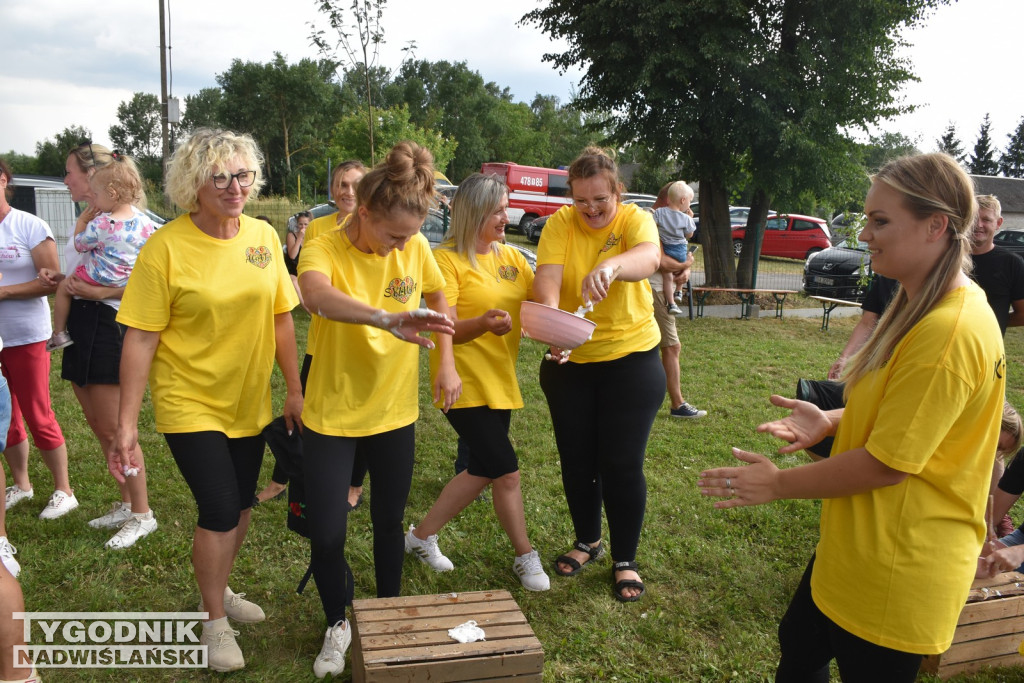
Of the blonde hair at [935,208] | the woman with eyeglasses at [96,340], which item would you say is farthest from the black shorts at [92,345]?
the blonde hair at [935,208]

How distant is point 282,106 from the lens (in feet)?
157

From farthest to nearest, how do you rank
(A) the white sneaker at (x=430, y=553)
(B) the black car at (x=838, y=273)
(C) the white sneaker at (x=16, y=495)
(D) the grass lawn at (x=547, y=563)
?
(B) the black car at (x=838, y=273) < (C) the white sneaker at (x=16, y=495) < (A) the white sneaker at (x=430, y=553) < (D) the grass lawn at (x=547, y=563)

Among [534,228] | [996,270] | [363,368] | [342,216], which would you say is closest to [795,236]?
[534,228]

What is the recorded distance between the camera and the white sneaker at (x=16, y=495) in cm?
390

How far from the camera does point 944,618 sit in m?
1.60

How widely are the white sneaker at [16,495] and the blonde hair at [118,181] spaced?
1.77 meters

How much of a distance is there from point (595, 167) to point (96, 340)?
251 cm

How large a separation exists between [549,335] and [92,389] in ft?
7.80

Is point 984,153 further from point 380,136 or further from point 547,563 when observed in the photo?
point 547,563

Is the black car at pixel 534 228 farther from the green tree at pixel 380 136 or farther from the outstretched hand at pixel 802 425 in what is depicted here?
the outstretched hand at pixel 802 425

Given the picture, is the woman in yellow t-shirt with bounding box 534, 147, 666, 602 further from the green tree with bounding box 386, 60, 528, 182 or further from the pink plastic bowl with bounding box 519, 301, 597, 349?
the green tree with bounding box 386, 60, 528, 182

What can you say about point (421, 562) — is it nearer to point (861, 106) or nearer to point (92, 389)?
point (92, 389)

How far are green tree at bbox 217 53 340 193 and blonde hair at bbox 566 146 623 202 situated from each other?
46672mm

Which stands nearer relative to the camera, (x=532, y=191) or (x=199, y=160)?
(x=199, y=160)
